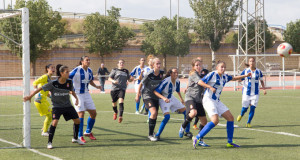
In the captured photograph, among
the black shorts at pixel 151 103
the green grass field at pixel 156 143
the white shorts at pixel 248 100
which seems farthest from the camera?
the white shorts at pixel 248 100

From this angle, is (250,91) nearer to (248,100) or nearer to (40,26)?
(248,100)

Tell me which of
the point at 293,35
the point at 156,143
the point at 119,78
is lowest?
the point at 156,143

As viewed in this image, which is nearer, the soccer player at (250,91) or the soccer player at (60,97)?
the soccer player at (60,97)

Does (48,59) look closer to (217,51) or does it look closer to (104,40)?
(104,40)

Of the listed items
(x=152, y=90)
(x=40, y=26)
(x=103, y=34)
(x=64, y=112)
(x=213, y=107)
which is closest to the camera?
(x=213, y=107)

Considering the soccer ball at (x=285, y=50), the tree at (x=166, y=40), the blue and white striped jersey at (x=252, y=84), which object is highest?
the tree at (x=166, y=40)

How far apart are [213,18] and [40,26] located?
21.8 metres

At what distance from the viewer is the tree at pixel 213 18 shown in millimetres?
51375

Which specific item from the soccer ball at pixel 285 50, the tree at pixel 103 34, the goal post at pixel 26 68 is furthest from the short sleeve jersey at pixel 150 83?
the tree at pixel 103 34

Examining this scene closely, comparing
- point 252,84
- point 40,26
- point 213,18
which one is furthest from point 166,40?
point 252,84

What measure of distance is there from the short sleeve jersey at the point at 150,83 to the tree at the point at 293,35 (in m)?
49.2

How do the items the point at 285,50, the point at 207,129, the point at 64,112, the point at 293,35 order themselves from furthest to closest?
the point at 293,35
the point at 285,50
the point at 64,112
the point at 207,129

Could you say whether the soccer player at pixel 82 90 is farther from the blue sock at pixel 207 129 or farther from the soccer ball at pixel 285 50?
the soccer ball at pixel 285 50

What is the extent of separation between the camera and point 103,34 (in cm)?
4806
